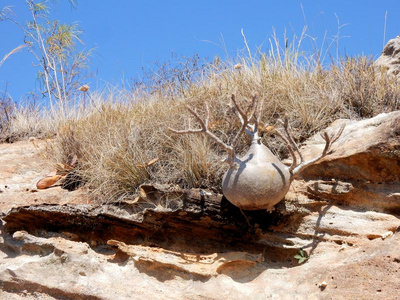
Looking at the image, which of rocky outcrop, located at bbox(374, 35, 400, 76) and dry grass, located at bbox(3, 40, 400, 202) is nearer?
dry grass, located at bbox(3, 40, 400, 202)

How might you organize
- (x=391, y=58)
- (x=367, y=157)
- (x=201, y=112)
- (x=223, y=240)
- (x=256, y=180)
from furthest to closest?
1. (x=391, y=58)
2. (x=201, y=112)
3. (x=223, y=240)
4. (x=367, y=157)
5. (x=256, y=180)

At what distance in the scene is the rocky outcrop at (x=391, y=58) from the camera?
5.74 m

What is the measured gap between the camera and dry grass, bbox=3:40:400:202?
13.5 ft

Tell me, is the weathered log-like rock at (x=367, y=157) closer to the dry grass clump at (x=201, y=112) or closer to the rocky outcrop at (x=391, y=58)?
the dry grass clump at (x=201, y=112)

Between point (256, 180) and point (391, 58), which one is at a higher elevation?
point (391, 58)

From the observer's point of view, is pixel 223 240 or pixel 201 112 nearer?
pixel 223 240

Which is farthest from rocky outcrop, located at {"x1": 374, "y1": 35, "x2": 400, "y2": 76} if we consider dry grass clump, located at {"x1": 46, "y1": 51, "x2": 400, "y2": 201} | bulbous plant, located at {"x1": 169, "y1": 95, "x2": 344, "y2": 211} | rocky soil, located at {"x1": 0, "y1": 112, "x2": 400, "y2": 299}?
bulbous plant, located at {"x1": 169, "y1": 95, "x2": 344, "y2": 211}

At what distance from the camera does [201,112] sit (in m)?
4.74

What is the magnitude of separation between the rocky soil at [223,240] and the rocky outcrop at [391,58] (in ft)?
7.00

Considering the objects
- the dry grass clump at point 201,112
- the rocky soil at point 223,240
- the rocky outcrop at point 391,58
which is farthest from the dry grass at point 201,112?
the rocky outcrop at point 391,58

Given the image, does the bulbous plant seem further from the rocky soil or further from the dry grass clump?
the dry grass clump

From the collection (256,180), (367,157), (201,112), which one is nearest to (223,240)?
(256,180)

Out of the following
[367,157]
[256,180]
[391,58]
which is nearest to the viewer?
[256,180]

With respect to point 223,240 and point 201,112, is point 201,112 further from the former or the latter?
point 223,240
